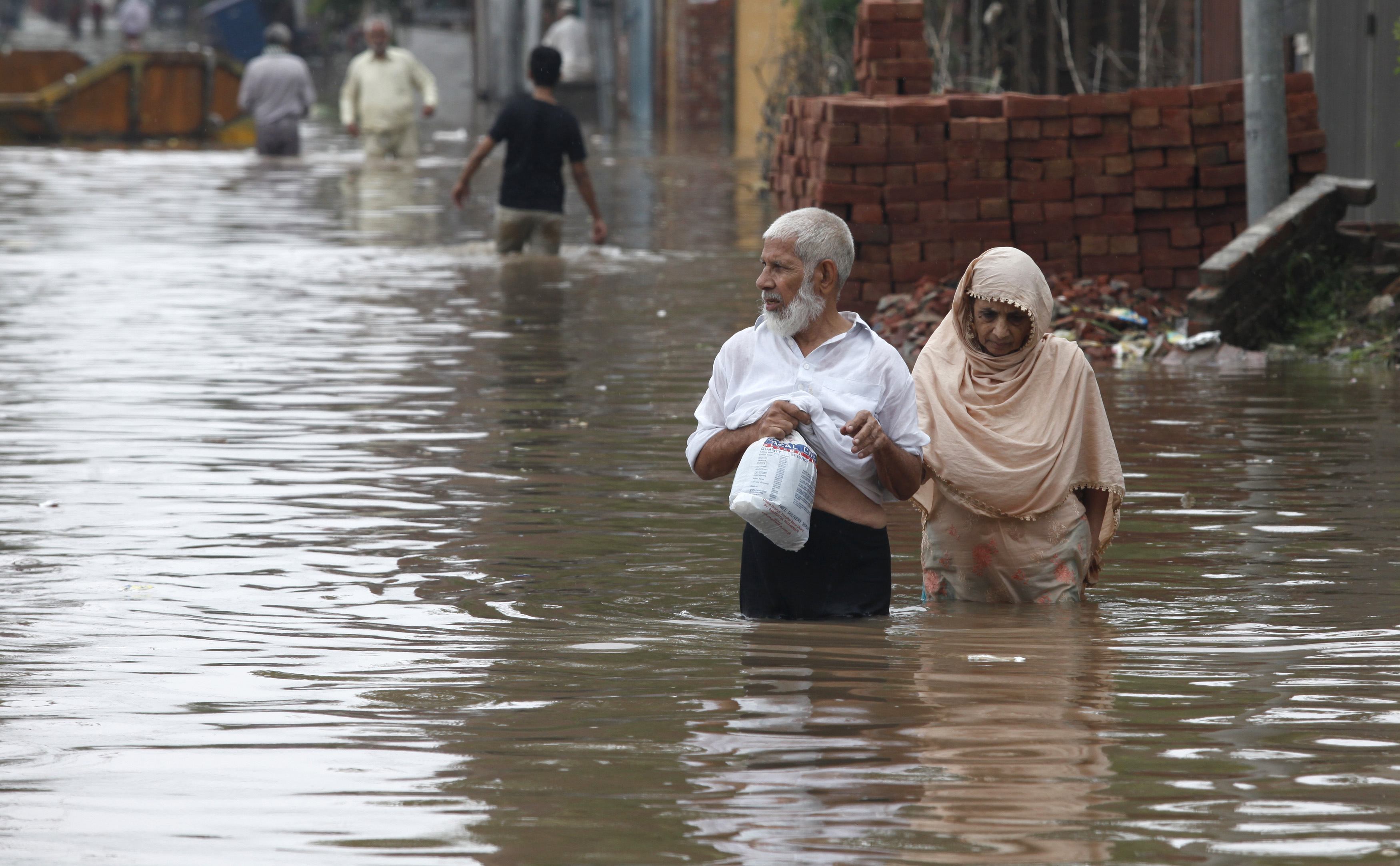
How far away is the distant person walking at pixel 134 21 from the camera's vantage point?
54.3m

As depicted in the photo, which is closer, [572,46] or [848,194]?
[848,194]

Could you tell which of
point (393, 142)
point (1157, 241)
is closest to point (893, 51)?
point (1157, 241)

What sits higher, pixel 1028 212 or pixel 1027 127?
pixel 1027 127

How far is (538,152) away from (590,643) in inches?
364

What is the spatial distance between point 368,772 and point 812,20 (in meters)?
17.1

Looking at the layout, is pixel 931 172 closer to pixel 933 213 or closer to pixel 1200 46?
pixel 933 213

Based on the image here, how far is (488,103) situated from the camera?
1673 inches

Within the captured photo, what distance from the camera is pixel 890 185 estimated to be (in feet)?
37.8

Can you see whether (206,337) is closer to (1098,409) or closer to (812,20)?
(1098,409)

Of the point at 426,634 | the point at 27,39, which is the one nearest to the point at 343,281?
the point at 426,634

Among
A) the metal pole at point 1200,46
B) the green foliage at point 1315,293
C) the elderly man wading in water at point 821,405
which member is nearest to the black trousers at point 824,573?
the elderly man wading in water at point 821,405

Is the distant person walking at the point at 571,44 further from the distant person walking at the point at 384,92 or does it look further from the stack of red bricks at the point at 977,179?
the stack of red bricks at the point at 977,179

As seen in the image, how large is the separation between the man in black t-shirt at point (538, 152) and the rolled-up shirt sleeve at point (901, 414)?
8.99 meters

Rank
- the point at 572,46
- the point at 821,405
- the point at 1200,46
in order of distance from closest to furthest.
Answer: the point at 821,405 → the point at 1200,46 → the point at 572,46
